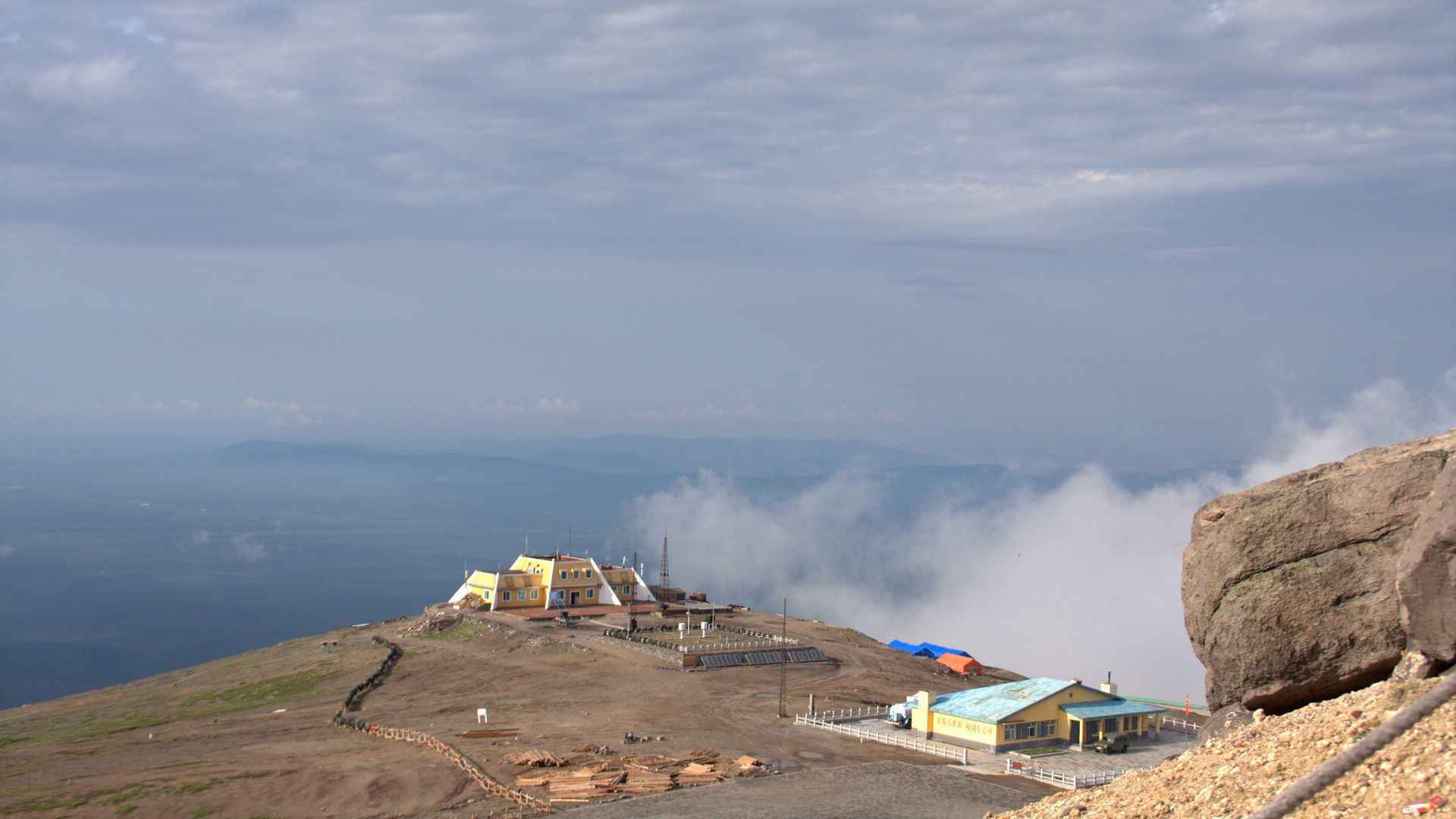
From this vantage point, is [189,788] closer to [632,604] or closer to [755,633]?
[755,633]

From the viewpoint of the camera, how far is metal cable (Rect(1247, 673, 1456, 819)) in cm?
1178

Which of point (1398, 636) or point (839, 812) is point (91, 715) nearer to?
point (839, 812)

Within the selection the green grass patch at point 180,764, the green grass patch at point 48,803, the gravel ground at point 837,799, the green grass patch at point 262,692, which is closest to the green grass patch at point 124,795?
the green grass patch at point 48,803

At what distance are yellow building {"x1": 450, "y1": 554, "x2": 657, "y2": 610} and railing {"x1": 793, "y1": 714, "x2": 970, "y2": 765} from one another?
38.4 meters

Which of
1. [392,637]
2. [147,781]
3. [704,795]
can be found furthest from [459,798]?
[392,637]

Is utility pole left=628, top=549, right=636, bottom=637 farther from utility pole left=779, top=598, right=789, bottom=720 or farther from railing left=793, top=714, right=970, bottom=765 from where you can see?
railing left=793, top=714, right=970, bottom=765

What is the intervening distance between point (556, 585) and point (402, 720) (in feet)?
118

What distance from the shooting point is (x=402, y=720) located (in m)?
52.9

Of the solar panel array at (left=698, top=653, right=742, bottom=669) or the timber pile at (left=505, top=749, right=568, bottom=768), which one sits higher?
the solar panel array at (left=698, top=653, right=742, bottom=669)

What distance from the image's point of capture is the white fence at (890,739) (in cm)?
4556

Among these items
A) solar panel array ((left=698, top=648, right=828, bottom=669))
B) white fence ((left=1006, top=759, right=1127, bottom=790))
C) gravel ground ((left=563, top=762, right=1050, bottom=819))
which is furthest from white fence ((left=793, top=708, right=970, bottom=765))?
solar panel array ((left=698, top=648, right=828, bottom=669))

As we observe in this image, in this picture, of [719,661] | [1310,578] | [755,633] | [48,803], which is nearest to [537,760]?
[48,803]

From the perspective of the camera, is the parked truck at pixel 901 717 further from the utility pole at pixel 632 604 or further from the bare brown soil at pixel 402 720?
the utility pole at pixel 632 604

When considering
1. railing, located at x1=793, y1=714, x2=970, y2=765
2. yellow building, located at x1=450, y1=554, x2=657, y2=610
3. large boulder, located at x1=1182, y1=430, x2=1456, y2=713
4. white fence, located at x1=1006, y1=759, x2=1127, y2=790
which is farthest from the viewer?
yellow building, located at x1=450, y1=554, x2=657, y2=610
